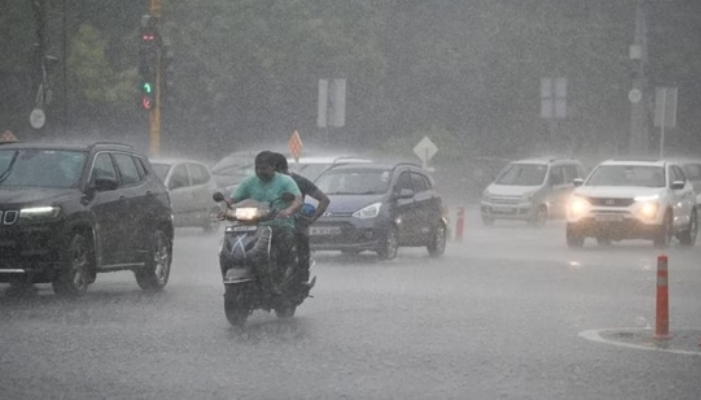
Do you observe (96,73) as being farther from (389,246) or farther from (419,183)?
(389,246)

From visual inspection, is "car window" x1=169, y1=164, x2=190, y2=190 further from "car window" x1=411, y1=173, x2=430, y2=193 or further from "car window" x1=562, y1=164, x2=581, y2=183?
"car window" x1=562, y1=164, x2=581, y2=183

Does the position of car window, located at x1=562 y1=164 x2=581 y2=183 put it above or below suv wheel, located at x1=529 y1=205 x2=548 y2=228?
above

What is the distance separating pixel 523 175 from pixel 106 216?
28294 mm

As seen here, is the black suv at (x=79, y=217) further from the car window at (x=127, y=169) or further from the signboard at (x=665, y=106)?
the signboard at (x=665, y=106)

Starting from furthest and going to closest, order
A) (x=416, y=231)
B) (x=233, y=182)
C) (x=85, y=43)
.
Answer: (x=85, y=43), (x=233, y=182), (x=416, y=231)

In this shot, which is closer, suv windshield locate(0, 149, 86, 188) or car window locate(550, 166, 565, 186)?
suv windshield locate(0, 149, 86, 188)

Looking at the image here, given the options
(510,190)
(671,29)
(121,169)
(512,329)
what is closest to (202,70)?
(510,190)

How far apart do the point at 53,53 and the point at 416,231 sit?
31733 mm

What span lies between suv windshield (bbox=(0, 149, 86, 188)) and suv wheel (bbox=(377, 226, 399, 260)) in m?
8.67

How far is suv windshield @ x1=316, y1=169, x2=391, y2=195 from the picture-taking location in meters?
28.5

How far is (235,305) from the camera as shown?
15.8 metres

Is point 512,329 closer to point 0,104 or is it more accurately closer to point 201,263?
point 201,263

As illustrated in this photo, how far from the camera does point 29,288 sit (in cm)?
2033

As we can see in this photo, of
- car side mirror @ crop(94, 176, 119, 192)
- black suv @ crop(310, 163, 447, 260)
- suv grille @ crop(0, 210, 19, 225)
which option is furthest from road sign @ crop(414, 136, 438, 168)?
suv grille @ crop(0, 210, 19, 225)
